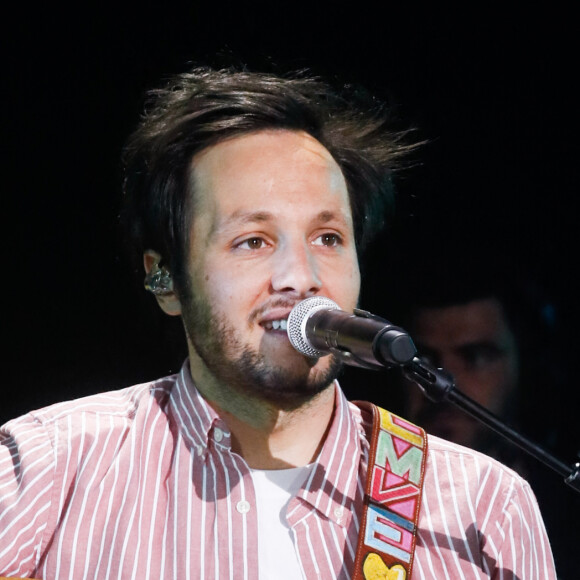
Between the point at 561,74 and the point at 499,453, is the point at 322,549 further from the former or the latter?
the point at 561,74

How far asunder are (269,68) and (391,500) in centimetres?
134

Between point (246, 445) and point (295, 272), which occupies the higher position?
point (295, 272)

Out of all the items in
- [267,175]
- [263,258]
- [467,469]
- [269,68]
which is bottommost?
[467,469]

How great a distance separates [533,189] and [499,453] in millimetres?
902

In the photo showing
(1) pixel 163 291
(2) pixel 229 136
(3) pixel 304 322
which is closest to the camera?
(3) pixel 304 322

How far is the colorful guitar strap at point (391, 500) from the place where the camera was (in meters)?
1.93

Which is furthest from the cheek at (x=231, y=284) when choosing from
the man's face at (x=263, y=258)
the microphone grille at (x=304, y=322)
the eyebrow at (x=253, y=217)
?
the microphone grille at (x=304, y=322)

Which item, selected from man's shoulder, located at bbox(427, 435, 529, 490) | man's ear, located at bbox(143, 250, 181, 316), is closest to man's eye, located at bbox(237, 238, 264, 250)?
man's ear, located at bbox(143, 250, 181, 316)

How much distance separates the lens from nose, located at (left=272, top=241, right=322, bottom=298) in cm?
193

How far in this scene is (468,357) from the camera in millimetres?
2859

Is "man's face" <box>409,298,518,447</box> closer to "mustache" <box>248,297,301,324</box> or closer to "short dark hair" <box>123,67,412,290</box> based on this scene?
"short dark hair" <box>123,67,412,290</box>

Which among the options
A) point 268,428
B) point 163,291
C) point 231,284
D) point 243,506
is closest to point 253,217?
point 231,284

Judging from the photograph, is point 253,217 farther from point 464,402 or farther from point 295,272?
point 464,402

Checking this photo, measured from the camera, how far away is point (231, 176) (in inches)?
84.7
